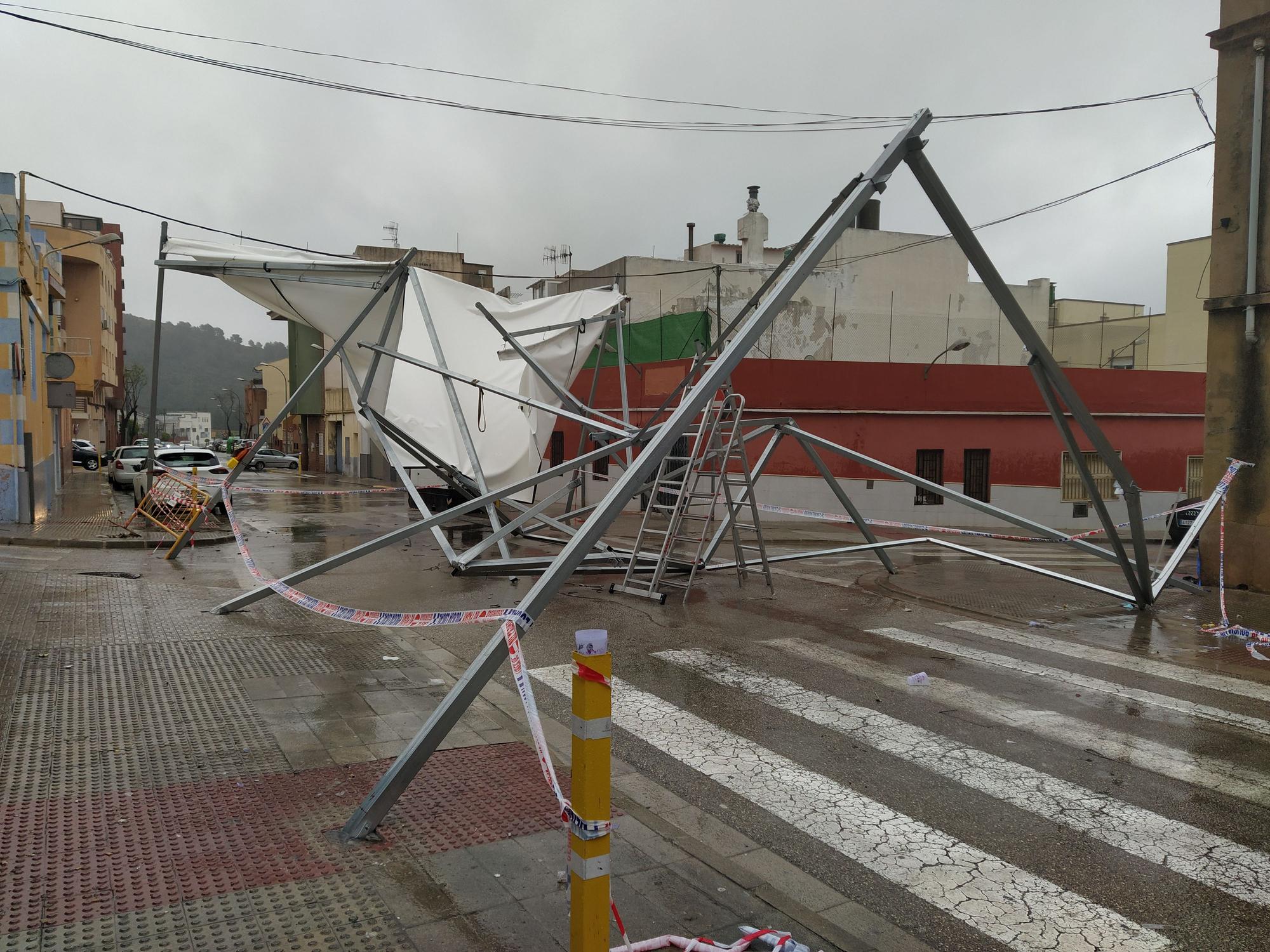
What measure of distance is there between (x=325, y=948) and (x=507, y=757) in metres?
2.13

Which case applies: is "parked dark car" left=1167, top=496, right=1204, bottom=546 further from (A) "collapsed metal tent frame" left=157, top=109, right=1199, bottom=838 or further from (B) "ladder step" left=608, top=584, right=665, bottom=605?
(B) "ladder step" left=608, top=584, right=665, bottom=605

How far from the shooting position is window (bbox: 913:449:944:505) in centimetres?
2248

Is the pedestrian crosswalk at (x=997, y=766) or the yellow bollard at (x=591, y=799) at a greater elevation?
the yellow bollard at (x=591, y=799)

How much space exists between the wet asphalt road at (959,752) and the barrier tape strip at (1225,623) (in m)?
0.42

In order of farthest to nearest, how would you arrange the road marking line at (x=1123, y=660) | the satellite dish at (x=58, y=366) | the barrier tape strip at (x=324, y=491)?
the barrier tape strip at (x=324, y=491) → the satellite dish at (x=58, y=366) → the road marking line at (x=1123, y=660)

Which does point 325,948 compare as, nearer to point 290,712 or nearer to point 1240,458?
point 290,712

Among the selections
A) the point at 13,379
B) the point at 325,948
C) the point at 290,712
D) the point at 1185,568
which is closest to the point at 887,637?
the point at 290,712

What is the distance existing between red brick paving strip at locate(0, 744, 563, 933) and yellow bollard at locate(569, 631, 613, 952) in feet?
4.53

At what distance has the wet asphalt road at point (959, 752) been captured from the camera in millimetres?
4008

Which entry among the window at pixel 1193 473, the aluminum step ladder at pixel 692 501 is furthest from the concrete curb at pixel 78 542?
the window at pixel 1193 473

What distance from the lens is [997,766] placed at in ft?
18.4

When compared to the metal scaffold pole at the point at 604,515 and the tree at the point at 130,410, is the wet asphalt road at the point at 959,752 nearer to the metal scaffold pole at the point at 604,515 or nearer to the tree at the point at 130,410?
the metal scaffold pole at the point at 604,515

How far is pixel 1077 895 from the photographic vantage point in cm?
403

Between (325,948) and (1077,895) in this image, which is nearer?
(325,948)
